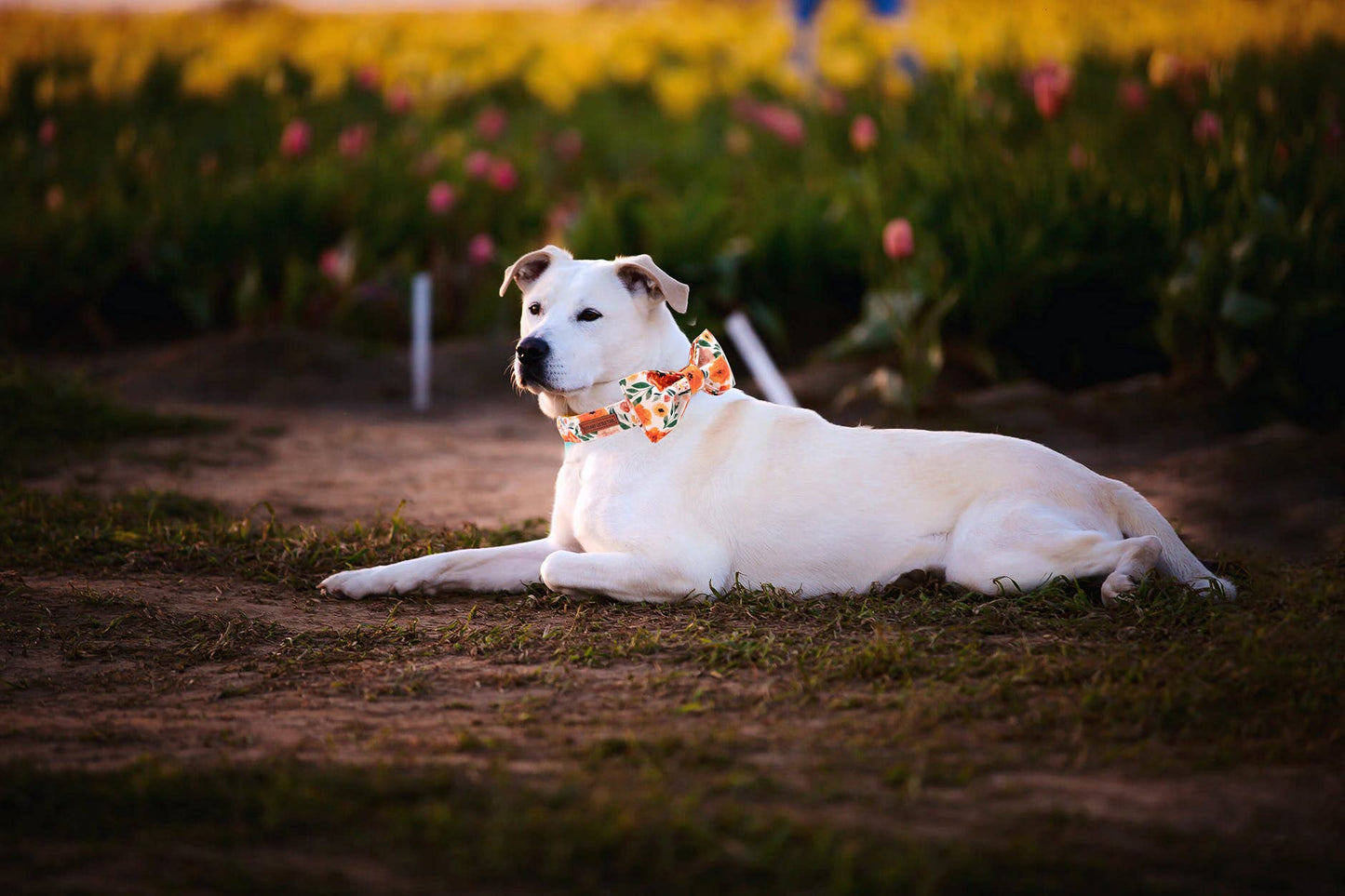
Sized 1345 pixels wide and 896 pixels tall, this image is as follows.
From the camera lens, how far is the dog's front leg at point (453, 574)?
5023 millimetres

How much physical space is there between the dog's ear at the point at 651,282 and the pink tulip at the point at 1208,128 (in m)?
5.42

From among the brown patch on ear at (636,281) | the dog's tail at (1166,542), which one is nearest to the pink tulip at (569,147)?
the brown patch on ear at (636,281)

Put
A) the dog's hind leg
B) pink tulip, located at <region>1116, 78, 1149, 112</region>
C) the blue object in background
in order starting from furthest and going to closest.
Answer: the blue object in background
pink tulip, located at <region>1116, 78, 1149, 112</region>
the dog's hind leg

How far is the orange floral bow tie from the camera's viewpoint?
4938 mm

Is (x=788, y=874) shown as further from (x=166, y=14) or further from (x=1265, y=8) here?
(x=166, y=14)

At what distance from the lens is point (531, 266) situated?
17.5 feet

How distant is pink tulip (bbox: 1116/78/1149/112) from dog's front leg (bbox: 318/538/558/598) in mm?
7786

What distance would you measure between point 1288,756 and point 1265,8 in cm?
1712

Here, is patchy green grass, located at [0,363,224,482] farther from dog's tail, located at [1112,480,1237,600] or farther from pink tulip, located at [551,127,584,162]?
pink tulip, located at [551,127,584,162]

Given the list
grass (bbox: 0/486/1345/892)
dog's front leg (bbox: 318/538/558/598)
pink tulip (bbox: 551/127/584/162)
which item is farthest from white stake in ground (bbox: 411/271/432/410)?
pink tulip (bbox: 551/127/584/162)

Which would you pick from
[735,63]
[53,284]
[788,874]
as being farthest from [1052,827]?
[735,63]

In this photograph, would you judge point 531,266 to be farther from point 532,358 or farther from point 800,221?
point 800,221

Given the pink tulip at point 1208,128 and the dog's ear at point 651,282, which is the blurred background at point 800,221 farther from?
the dog's ear at point 651,282

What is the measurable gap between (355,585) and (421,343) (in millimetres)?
4963
